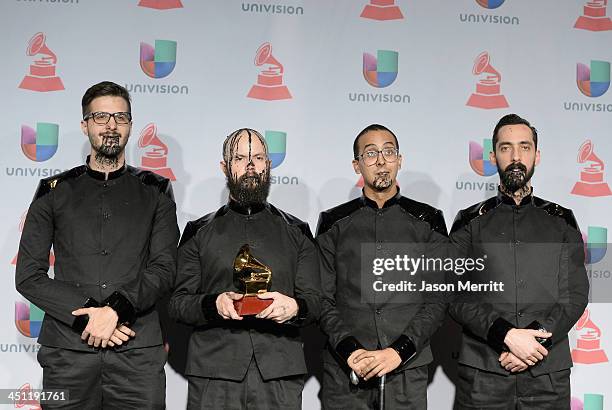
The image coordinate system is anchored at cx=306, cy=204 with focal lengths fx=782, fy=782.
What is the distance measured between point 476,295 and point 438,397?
909 millimetres

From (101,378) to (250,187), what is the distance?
0.95 meters

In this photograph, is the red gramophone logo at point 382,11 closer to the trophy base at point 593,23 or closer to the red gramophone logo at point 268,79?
the red gramophone logo at point 268,79

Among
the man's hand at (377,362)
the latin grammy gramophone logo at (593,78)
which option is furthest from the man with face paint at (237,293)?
the latin grammy gramophone logo at (593,78)

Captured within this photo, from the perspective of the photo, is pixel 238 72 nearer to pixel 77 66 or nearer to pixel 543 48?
pixel 77 66

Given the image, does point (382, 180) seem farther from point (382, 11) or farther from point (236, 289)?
point (382, 11)

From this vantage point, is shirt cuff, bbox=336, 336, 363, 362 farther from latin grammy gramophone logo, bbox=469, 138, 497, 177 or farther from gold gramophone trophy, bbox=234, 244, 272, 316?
latin grammy gramophone logo, bbox=469, 138, 497, 177

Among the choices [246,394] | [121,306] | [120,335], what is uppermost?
[121,306]

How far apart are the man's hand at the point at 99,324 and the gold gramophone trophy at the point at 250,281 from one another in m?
0.49

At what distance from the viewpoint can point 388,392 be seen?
3180 millimetres

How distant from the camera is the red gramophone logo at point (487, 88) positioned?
4.23 m

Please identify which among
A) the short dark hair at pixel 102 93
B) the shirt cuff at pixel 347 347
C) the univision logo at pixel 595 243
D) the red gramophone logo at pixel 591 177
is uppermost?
the short dark hair at pixel 102 93

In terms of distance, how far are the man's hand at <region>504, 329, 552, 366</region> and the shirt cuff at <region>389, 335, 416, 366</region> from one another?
15.7 inches

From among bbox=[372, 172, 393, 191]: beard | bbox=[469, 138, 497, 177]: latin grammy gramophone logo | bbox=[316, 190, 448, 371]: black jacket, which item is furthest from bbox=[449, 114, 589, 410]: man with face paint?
bbox=[469, 138, 497, 177]: latin grammy gramophone logo

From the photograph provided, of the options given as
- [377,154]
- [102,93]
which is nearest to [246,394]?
[377,154]
